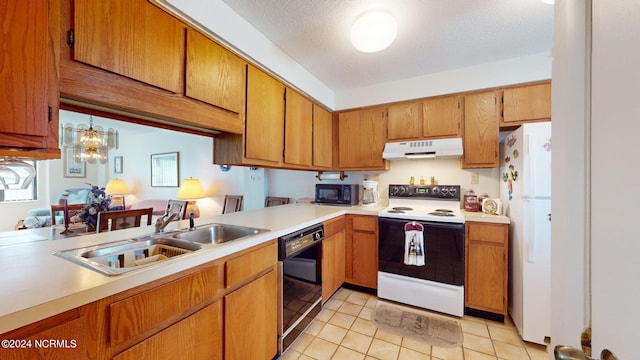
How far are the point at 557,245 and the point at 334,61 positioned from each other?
2.15 metres

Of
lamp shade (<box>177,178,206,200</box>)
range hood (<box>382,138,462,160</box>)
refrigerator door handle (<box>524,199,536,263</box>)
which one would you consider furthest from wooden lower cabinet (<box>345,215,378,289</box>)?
lamp shade (<box>177,178,206,200</box>)

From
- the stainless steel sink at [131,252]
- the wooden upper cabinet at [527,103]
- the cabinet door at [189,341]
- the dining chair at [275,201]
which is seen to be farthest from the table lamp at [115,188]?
the wooden upper cabinet at [527,103]

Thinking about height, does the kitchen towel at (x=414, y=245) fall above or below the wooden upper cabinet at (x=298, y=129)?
below

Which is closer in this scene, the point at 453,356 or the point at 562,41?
the point at 562,41

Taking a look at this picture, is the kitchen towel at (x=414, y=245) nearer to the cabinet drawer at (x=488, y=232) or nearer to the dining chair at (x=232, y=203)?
the cabinet drawer at (x=488, y=232)

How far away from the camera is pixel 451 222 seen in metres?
2.06

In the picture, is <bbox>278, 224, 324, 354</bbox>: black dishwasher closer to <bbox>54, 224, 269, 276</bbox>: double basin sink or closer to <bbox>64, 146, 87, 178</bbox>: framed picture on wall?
<bbox>54, 224, 269, 276</bbox>: double basin sink

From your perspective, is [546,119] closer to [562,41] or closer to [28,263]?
[562,41]

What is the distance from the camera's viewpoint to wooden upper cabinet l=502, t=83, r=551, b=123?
6.81 feet

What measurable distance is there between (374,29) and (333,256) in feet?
6.28

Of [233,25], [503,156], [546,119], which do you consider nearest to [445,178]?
[503,156]

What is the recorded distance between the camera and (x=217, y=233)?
169cm

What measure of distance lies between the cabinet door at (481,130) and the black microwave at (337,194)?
3.97ft

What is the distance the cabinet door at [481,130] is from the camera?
2.23 meters
